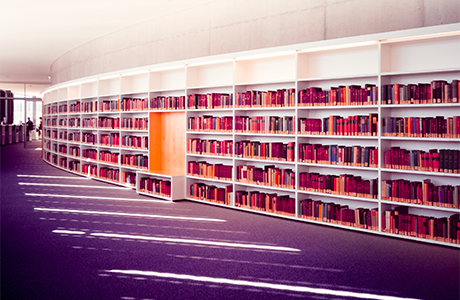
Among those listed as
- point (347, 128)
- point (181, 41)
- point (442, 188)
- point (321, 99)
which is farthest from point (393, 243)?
point (181, 41)

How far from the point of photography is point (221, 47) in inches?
323

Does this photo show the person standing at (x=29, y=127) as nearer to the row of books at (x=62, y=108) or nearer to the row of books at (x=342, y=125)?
the row of books at (x=62, y=108)

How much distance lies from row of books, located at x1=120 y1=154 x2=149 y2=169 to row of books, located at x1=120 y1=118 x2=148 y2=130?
67cm

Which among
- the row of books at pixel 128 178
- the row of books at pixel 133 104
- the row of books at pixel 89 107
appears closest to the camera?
the row of books at pixel 133 104

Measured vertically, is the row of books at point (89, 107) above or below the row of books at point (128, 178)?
above

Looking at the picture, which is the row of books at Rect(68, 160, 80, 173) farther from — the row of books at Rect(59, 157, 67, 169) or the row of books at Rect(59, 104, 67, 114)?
the row of books at Rect(59, 104, 67, 114)

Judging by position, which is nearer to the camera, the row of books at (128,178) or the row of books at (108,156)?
the row of books at (128,178)

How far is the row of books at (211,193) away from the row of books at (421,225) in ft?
9.48

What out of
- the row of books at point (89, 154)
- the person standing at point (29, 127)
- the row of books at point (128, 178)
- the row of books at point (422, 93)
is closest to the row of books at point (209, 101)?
the row of books at point (128, 178)

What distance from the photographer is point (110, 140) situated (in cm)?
1059

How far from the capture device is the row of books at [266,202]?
6.65 m

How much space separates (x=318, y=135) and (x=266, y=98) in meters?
1.17

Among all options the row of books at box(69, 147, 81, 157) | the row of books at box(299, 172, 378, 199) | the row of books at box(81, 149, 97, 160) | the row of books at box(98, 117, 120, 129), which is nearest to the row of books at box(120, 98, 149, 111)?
the row of books at box(98, 117, 120, 129)

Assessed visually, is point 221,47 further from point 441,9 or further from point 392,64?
point 441,9
